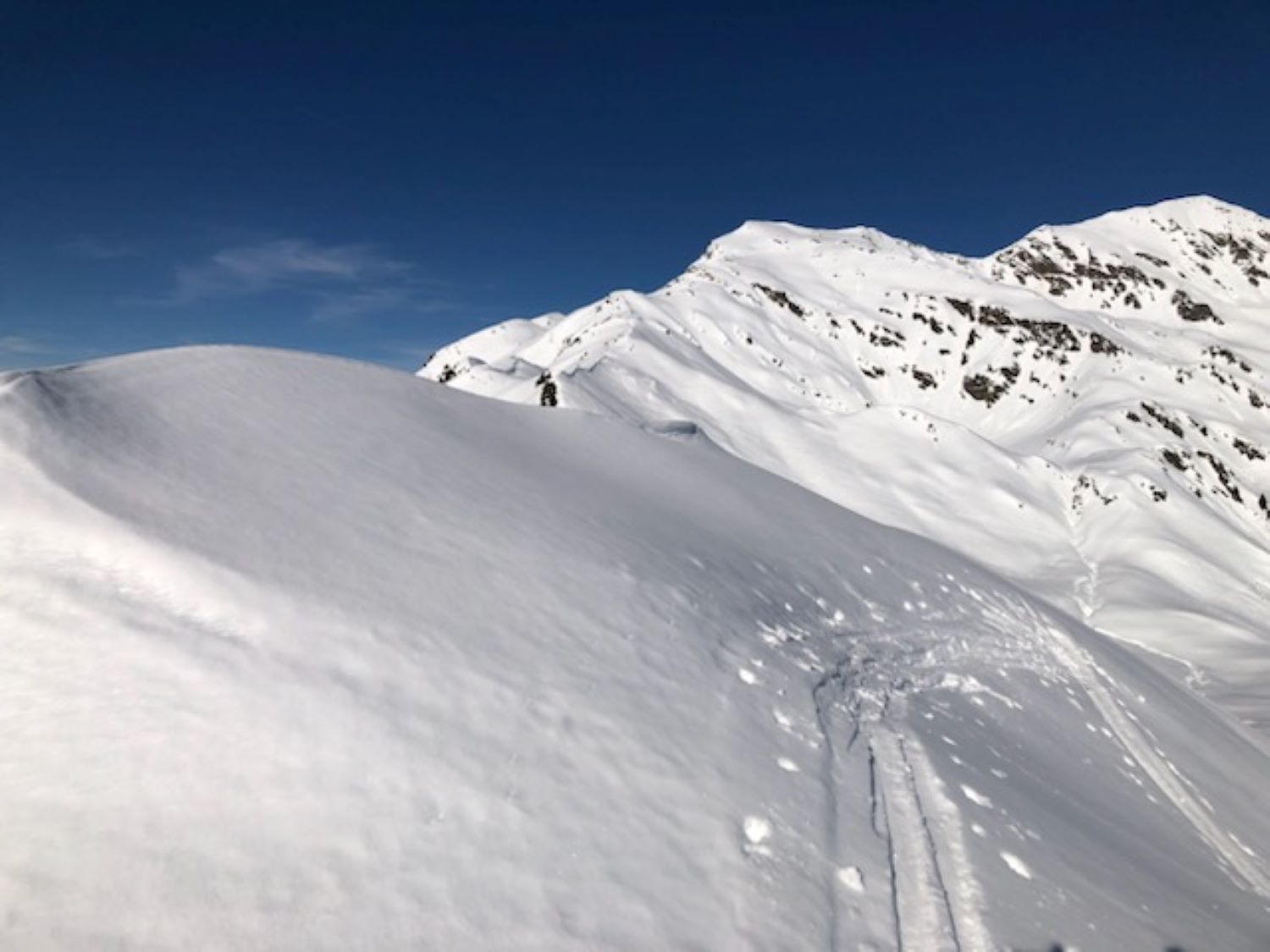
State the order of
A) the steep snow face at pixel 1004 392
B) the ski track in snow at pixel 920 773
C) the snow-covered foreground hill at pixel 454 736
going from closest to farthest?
the snow-covered foreground hill at pixel 454 736 < the ski track in snow at pixel 920 773 < the steep snow face at pixel 1004 392

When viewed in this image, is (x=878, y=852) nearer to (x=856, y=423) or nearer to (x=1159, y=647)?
(x=1159, y=647)

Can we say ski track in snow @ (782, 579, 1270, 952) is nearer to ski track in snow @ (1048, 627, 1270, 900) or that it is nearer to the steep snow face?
ski track in snow @ (1048, 627, 1270, 900)

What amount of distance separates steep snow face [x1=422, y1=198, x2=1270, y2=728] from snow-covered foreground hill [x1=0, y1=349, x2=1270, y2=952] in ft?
55.2

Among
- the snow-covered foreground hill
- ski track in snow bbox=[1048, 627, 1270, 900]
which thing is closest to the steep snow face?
ski track in snow bbox=[1048, 627, 1270, 900]

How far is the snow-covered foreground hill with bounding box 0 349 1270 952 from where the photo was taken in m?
3.44

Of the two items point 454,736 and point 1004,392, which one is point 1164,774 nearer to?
point 454,736

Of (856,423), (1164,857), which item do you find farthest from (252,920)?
(856,423)

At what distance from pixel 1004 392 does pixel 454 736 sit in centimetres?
8537

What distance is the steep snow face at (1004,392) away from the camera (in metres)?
37.5

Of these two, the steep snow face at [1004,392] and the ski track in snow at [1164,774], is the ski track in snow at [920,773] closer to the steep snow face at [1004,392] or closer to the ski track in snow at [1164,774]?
the ski track in snow at [1164,774]

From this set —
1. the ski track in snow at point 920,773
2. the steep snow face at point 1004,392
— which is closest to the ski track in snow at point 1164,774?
the ski track in snow at point 920,773

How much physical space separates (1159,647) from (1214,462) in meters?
45.4

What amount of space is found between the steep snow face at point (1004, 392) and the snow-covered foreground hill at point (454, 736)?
1684cm

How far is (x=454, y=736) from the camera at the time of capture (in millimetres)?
4391
